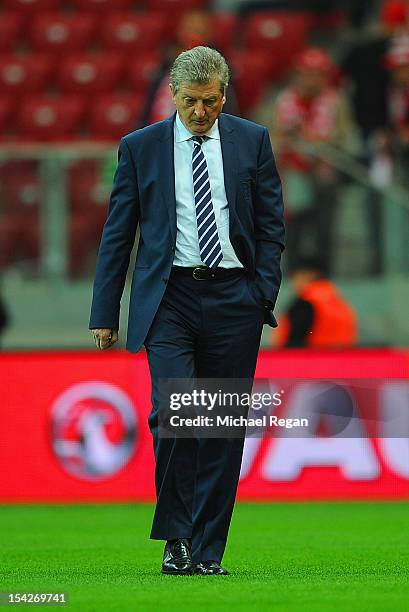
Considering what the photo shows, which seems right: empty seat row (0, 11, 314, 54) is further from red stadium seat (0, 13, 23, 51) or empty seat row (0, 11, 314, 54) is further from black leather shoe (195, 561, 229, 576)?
black leather shoe (195, 561, 229, 576)

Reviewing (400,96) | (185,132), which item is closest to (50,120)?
(400,96)

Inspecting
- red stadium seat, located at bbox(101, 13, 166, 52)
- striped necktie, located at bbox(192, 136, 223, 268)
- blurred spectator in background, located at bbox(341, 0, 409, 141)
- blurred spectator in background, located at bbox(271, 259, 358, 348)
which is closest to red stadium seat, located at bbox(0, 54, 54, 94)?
red stadium seat, located at bbox(101, 13, 166, 52)

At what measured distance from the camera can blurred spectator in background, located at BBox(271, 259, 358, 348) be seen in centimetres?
1128

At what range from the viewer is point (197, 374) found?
6.00m

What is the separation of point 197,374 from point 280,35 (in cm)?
1076

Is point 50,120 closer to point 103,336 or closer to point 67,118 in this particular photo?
point 67,118

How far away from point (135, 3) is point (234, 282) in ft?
38.5

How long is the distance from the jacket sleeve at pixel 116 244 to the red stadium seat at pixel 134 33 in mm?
10616

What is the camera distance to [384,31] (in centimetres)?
1552

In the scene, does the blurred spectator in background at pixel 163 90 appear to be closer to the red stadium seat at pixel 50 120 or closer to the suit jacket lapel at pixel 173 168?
the red stadium seat at pixel 50 120

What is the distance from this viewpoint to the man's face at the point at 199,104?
5.73m

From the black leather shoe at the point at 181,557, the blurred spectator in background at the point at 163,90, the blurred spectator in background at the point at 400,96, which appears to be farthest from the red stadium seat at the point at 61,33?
the black leather shoe at the point at 181,557

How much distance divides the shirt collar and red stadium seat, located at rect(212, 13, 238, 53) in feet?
33.8

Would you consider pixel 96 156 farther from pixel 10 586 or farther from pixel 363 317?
pixel 10 586
